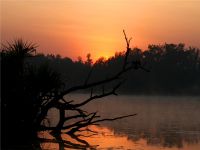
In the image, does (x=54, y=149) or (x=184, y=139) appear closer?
(x=54, y=149)

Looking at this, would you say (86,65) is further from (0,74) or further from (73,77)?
(0,74)

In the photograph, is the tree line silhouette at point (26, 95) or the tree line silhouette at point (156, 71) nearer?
the tree line silhouette at point (26, 95)

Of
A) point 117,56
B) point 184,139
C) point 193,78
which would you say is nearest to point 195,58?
point 193,78

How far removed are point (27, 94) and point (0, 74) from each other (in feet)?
3.03

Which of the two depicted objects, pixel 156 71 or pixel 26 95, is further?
pixel 156 71

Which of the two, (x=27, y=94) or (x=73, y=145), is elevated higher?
(x=27, y=94)

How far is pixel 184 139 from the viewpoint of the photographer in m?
18.4

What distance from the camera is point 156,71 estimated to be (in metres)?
110

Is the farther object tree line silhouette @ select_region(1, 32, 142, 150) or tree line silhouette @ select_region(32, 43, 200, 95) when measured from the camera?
tree line silhouette @ select_region(32, 43, 200, 95)

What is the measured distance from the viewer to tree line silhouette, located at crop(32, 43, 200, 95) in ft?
345

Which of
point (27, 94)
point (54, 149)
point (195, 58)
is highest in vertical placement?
point (195, 58)

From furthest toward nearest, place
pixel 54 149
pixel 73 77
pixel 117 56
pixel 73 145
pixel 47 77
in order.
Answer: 1. pixel 117 56
2. pixel 73 77
3. pixel 47 77
4. pixel 73 145
5. pixel 54 149

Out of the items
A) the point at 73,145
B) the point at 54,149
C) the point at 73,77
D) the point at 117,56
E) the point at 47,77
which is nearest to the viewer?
the point at 54,149

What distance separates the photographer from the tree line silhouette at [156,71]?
105 metres
